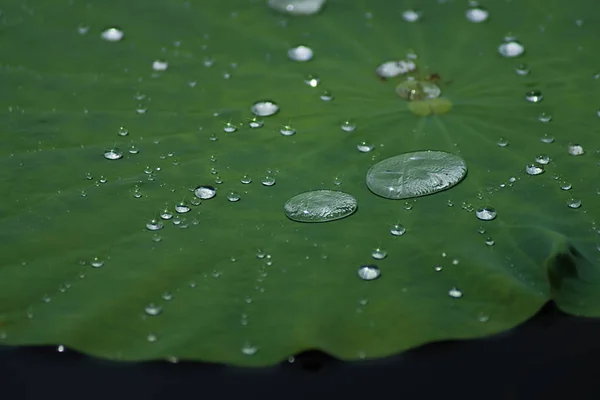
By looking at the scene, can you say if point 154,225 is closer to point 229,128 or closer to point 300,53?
point 229,128

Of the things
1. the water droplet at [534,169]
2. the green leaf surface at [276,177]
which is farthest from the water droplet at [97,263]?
the water droplet at [534,169]

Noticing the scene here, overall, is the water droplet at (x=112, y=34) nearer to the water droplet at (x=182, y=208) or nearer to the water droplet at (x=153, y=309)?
the water droplet at (x=182, y=208)

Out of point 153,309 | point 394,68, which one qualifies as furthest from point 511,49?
point 153,309

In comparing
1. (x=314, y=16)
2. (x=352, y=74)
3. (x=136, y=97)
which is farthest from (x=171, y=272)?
(x=314, y=16)

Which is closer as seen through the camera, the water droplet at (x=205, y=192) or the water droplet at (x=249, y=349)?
the water droplet at (x=249, y=349)

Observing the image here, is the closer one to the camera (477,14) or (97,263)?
(97,263)

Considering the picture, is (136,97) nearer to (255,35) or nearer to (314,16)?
(255,35)
